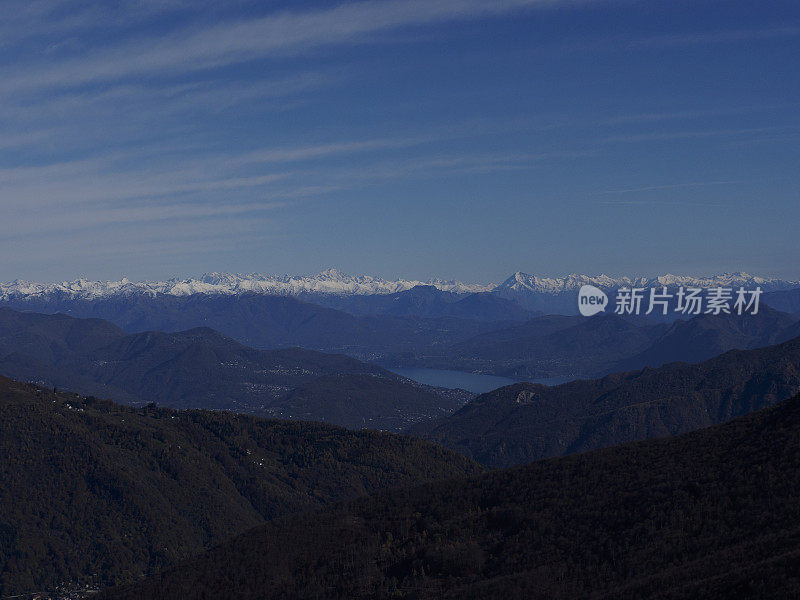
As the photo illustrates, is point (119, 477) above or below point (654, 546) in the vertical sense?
below

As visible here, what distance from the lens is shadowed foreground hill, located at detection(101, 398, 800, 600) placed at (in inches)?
2270

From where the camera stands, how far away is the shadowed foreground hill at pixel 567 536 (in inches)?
2270

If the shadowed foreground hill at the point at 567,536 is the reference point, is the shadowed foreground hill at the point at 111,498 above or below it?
below

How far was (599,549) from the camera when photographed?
2783 inches

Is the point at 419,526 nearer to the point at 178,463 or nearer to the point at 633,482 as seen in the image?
the point at 633,482

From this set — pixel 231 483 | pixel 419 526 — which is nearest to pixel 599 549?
pixel 419 526

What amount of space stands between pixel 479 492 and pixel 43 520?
11466 centimetres

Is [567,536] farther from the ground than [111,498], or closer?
farther from the ground

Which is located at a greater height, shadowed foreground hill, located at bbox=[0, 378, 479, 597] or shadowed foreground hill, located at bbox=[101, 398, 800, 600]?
shadowed foreground hill, located at bbox=[101, 398, 800, 600]

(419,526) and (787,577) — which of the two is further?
(419,526)

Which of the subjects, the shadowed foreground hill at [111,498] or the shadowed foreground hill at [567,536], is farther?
the shadowed foreground hill at [111,498]

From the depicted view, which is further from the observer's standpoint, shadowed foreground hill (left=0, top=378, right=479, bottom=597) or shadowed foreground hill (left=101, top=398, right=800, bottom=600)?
shadowed foreground hill (left=0, top=378, right=479, bottom=597)

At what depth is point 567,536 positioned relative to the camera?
3044 inches

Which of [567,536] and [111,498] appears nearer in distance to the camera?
[567,536]
